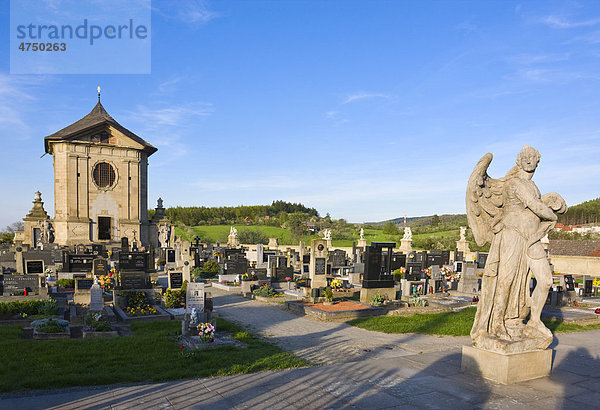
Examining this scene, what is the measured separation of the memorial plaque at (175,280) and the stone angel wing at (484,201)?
11732 mm

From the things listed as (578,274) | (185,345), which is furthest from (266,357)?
(578,274)

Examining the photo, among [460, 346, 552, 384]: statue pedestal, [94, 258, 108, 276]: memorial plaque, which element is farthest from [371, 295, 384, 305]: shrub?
[94, 258, 108, 276]: memorial plaque

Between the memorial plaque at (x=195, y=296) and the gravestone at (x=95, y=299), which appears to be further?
the gravestone at (x=95, y=299)

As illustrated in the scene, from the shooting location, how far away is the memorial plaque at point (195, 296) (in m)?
10.4

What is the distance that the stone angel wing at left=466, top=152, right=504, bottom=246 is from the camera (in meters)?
6.02

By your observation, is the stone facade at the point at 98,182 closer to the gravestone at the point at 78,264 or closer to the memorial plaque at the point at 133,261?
the gravestone at the point at 78,264

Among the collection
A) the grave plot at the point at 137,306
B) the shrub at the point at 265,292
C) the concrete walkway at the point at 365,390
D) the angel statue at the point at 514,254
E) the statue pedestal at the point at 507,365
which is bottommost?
the shrub at the point at 265,292

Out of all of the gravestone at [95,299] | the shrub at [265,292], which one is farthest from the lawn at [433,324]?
the gravestone at [95,299]

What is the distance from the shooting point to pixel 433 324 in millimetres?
11703

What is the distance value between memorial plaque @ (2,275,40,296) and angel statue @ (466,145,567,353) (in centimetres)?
1489

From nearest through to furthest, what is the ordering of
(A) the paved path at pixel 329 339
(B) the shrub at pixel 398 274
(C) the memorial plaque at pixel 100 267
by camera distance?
(A) the paved path at pixel 329 339 < (C) the memorial plaque at pixel 100 267 < (B) the shrub at pixel 398 274

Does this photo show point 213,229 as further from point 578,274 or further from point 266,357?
point 266,357

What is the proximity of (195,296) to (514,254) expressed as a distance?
7.50 meters

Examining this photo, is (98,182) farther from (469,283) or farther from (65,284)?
(469,283)
